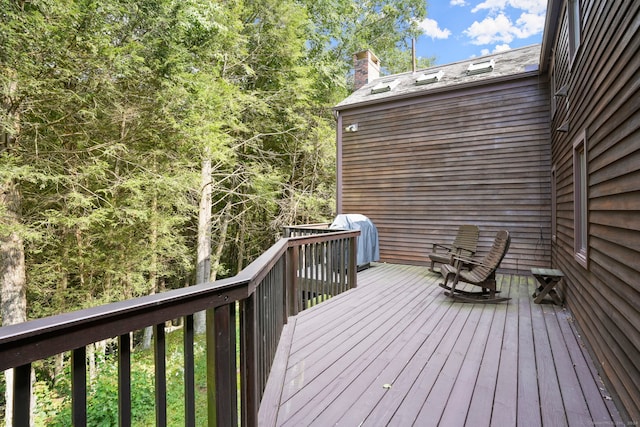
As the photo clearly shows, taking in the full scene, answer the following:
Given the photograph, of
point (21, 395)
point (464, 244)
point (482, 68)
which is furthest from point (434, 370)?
point (482, 68)

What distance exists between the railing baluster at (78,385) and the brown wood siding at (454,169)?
7.13 meters

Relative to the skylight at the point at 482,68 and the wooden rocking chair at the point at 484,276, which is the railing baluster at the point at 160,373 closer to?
the wooden rocking chair at the point at 484,276

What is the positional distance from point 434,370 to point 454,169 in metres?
5.53

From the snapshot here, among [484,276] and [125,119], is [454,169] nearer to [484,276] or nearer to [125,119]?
[484,276]

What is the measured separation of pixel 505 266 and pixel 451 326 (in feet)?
12.6

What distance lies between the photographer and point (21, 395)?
2.59 ft

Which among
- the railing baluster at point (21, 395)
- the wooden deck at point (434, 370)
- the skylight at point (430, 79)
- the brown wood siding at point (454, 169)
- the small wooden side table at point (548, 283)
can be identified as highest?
the skylight at point (430, 79)

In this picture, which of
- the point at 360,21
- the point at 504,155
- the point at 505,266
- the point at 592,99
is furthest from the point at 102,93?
the point at 360,21

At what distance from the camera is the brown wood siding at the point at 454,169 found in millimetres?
6410

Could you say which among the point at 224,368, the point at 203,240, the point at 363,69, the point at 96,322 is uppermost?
the point at 363,69

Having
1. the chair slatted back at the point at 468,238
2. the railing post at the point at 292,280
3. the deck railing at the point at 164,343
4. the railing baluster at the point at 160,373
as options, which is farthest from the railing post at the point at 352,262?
the railing baluster at the point at 160,373

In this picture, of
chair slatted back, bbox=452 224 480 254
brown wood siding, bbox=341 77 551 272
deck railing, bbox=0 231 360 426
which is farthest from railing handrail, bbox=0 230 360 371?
brown wood siding, bbox=341 77 551 272

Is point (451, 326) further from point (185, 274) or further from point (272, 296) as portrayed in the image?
point (185, 274)

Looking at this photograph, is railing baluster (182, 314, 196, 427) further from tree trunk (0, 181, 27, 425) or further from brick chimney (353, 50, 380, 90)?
brick chimney (353, 50, 380, 90)
